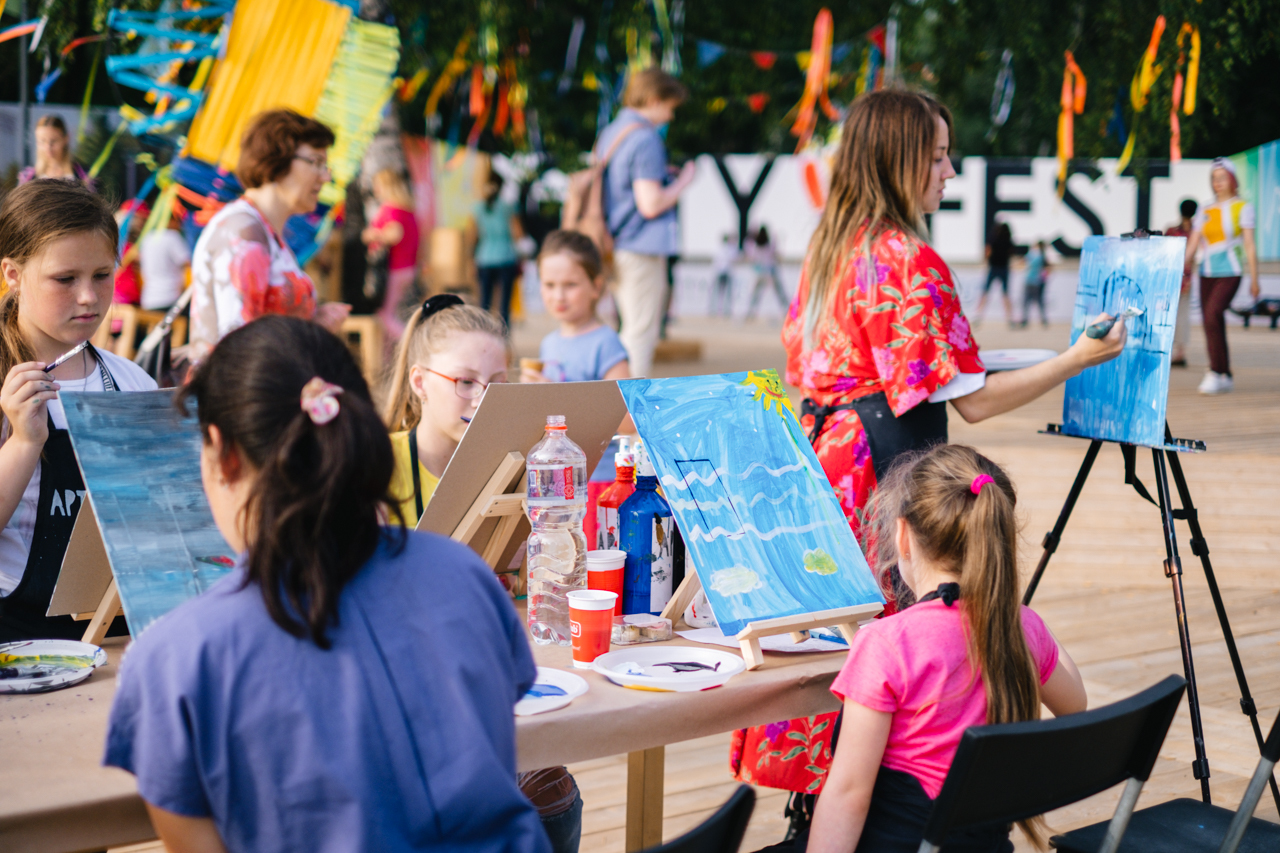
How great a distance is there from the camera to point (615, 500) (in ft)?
6.36

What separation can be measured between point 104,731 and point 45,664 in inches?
10.9

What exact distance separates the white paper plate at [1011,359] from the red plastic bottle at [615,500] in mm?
1080

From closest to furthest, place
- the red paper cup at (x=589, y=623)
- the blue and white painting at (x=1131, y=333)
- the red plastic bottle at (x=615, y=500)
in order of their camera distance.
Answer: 1. the red paper cup at (x=589, y=623)
2. the red plastic bottle at (x=615, y=500)
3. the blue and white painting at (x=1131, y=333)

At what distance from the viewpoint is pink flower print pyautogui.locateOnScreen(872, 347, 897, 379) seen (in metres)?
2.32

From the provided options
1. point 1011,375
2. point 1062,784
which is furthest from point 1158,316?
point 1062,784

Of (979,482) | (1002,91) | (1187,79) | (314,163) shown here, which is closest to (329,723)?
(979,482)

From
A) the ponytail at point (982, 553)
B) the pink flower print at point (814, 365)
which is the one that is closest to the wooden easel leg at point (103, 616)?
the ponytail at point (982, 553)

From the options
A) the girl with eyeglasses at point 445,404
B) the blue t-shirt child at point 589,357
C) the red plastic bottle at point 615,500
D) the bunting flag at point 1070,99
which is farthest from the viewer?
the bunting flag at point 1070,99

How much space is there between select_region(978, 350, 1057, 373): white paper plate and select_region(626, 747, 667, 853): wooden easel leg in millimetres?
1186

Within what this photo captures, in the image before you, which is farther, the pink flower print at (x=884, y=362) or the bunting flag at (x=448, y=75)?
the bunting flag at (x=448, y=75)

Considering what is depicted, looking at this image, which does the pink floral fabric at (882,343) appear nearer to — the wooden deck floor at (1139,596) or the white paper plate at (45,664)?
the wooden deck floor at (1139,596)

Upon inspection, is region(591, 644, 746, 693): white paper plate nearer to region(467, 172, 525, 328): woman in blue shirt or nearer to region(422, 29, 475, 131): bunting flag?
region(422, 29, 475, 131): bunting flag

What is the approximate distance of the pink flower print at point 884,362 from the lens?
2318 millimetres

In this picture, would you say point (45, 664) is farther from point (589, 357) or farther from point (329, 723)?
point (589, 357)
